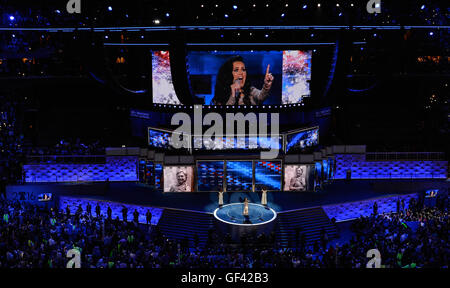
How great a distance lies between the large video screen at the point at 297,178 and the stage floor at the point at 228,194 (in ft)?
1.49

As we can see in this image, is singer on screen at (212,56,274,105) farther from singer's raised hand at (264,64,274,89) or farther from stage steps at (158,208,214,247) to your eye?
stage steps at (158,208,214,247)

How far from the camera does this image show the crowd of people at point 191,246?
541 inches

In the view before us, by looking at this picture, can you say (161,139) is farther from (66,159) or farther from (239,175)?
(66,159)

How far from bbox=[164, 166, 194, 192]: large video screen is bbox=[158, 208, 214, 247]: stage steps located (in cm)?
280

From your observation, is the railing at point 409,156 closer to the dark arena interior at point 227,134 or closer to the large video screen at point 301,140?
the dark arena interior at point 227,134

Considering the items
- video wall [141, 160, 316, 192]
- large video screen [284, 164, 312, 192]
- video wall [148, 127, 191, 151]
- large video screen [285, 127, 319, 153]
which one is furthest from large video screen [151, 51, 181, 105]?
large video screen [284, 164, 312, 192]

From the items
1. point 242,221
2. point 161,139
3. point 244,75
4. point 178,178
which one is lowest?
point 242,221

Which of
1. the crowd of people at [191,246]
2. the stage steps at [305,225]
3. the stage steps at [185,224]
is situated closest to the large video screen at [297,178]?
the stage steps at [305,225]

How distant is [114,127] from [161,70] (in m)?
6.15

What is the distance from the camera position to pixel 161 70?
24.7 metres

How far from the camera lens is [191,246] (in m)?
19.1

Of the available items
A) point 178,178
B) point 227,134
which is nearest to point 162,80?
point 227,134

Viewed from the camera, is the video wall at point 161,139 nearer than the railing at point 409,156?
Yes

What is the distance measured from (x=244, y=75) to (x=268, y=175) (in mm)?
5815
